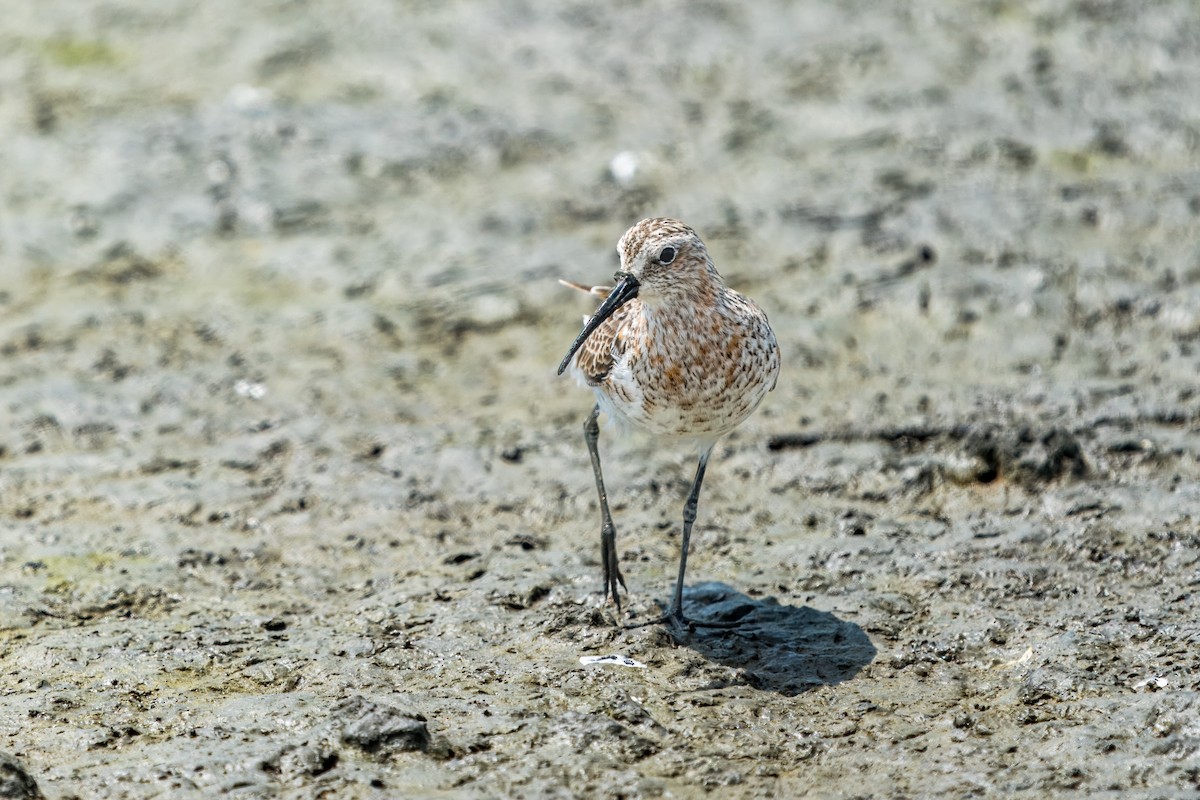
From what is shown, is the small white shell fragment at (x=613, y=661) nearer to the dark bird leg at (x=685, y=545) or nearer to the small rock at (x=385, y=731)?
the dark bird leg at (x=685, y=545)

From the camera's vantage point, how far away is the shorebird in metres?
6.01

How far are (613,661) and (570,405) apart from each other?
289cm

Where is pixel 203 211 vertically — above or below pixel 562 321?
above

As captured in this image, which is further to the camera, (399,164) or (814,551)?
(399,164)

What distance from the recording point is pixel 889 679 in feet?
18.9

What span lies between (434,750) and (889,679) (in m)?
1.88

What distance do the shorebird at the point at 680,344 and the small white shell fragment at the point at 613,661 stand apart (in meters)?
0.38

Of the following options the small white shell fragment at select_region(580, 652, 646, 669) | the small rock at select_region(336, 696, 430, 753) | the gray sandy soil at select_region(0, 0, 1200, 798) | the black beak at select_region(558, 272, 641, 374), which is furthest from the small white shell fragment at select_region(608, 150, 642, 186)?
the small rock at select_region(336, 696, 430, 753)

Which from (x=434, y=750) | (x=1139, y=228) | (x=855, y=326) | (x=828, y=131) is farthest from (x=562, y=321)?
(x=434, y=750)

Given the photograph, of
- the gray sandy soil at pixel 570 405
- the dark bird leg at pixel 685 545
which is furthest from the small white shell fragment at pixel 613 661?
the dark bird leg at pixel 685 545

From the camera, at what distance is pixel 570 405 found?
8586 mm

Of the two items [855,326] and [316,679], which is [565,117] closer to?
[855,326]

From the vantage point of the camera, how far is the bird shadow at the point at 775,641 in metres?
5.82

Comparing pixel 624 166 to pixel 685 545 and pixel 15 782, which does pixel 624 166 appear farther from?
pixel 15 782
